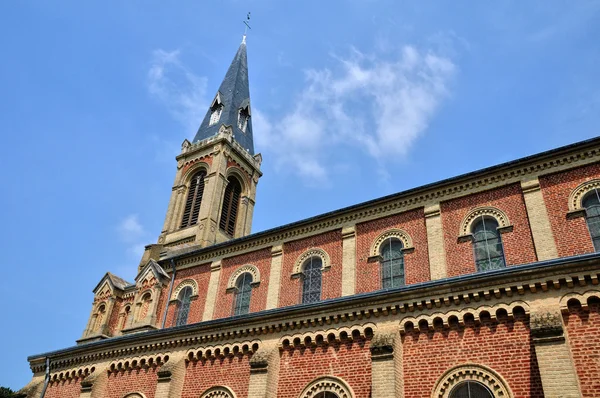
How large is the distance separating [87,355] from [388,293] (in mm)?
13823

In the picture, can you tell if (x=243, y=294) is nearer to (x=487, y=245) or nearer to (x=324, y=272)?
(x=324, y=272)

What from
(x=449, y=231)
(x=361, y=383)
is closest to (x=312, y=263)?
(x=449, y=231)

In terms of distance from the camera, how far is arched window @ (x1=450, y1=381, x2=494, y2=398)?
11388mm

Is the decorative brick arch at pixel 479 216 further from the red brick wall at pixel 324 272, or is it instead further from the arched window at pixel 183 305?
the arched window at pixel 183 305

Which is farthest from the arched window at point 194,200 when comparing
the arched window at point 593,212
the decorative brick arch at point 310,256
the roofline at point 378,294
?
the arched window at point 593,212

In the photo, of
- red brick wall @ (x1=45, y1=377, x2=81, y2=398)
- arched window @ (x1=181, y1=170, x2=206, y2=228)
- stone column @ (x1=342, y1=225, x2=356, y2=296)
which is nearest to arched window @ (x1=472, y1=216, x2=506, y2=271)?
stone column @ (x1=342, y1=225, x2=356, y2=296)

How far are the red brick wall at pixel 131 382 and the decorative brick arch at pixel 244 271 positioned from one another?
769 centimetres

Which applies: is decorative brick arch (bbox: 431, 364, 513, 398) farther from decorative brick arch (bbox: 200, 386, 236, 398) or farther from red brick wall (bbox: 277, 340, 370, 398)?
decorative brick arch (bbox: 200, 386, 236, 398)

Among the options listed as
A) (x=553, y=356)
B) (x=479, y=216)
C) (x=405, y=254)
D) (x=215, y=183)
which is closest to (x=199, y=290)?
(x=215, y=183)

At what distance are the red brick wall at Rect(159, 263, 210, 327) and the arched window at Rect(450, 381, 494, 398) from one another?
16.3 m

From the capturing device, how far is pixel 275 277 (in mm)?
23578

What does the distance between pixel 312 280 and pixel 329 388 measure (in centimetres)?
929

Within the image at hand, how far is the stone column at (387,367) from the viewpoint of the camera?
12.1 meters

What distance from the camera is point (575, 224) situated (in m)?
17.0
